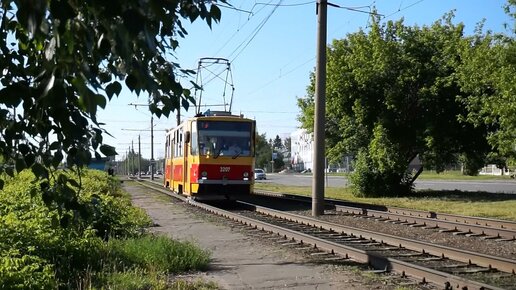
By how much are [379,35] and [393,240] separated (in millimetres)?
18973

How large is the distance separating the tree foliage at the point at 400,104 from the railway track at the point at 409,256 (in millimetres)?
13198

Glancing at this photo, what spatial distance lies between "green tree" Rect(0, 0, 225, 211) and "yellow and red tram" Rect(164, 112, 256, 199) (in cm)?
1853

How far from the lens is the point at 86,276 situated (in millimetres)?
7273

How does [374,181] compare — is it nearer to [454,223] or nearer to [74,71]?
[454,223]

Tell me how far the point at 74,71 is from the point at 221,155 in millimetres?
20178

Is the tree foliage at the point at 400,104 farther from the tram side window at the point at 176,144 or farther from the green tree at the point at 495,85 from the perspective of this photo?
the tram side window at the point at 176,144

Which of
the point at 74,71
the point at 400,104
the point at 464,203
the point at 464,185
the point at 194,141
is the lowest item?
the point at 464,203

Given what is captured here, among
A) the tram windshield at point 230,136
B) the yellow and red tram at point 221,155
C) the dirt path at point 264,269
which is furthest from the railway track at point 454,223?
the dirt path at point 264,269

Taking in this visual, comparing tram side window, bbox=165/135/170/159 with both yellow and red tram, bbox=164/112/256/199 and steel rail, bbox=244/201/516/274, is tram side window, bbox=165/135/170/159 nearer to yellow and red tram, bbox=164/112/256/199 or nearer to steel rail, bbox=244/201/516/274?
yellow and red tram, bbox=164/112/256/199

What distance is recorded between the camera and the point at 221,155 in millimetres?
22203

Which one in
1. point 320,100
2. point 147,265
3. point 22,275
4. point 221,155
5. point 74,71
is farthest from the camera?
point 221,155

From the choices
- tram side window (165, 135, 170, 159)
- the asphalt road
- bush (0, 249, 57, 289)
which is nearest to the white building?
the asphalt road

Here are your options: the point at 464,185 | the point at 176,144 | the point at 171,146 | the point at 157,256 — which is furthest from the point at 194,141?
the point at 464,185

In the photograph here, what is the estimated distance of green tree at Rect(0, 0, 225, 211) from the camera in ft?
6.13
